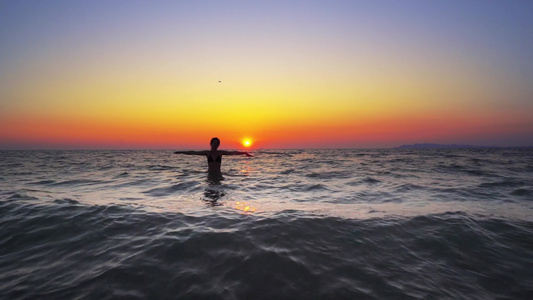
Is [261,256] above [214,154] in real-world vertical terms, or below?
below

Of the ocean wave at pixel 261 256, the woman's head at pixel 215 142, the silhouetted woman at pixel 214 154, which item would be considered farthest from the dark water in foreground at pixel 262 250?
the silhouetted woman at pixel 214 154

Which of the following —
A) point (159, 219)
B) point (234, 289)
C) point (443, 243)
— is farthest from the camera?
point (159, 219)

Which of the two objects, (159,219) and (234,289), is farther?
(159,219)

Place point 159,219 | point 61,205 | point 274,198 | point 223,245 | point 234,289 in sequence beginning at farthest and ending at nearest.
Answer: point 274,198 < point 61,205 < point 159,219 < point 223,245 < point 234,289

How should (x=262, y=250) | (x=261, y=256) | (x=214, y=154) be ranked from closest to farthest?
(x=261, y=256) → (x=262, y=250) → (x=214, y=154)

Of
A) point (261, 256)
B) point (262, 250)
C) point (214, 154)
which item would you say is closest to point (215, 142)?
point (214, 154)

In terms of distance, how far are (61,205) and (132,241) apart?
423 centimetres

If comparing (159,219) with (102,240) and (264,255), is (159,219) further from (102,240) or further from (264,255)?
(264,255)

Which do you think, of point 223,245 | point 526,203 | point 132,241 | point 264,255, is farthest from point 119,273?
point 526,203

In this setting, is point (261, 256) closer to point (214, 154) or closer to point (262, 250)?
point (262, 250)

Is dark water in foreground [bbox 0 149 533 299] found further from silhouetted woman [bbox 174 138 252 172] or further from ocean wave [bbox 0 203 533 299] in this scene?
silhouetted woman [bbox 174 138 252 172]

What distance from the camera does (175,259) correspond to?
414 cm

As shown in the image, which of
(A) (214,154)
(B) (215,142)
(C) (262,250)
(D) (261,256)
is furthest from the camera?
(A) (214,154)

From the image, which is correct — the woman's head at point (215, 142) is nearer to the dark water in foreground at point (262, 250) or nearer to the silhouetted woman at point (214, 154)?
the silhouetted woman at point (214, 154)
